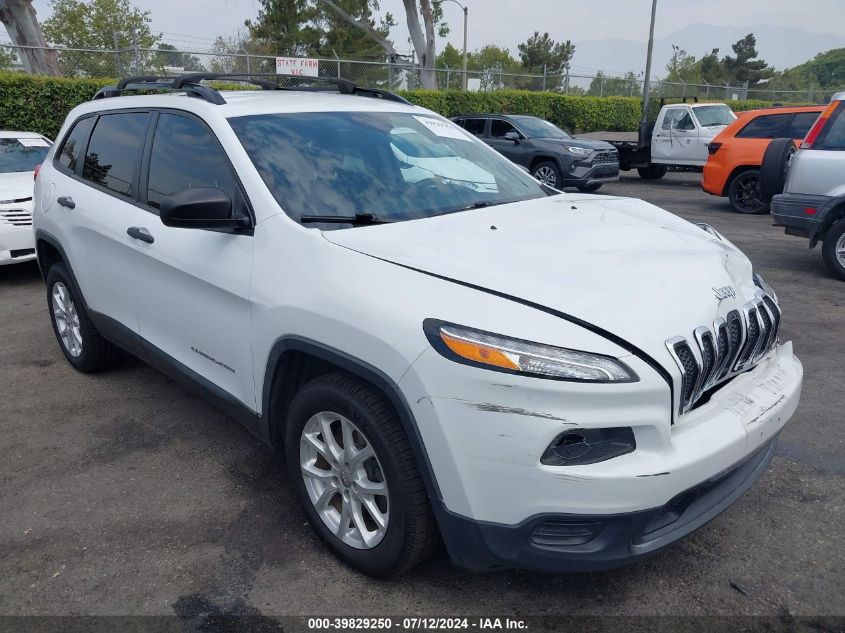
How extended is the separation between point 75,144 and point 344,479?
129 inches

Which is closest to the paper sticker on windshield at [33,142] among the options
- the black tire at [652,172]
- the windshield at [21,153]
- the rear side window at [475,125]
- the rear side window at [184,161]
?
the windshield at [21,153]

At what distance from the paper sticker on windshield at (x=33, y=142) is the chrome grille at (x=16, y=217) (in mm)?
1768

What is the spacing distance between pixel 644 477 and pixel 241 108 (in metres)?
2.42

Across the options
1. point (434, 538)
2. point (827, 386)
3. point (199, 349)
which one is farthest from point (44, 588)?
point (827, 386)

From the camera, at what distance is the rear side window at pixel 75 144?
178 inches

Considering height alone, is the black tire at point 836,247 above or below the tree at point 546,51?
below

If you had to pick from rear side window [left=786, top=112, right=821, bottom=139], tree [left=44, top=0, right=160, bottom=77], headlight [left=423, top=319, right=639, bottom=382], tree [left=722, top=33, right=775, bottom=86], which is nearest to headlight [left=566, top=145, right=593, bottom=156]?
rear side window [left=786, top=112, right=821, bottom=139]

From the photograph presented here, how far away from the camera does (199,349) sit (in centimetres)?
332

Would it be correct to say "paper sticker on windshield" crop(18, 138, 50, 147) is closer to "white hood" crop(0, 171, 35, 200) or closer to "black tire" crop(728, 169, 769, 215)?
"white hood" crop(0, 171, 35, 200)

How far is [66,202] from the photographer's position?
174 inches

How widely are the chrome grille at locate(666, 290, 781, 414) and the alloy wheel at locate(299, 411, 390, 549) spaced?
105cm

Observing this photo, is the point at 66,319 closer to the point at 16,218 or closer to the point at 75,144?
the point at 75,144

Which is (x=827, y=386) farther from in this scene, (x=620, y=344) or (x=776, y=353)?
(x=620, y=344)

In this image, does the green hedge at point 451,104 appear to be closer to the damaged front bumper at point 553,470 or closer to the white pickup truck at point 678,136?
the white pickup truck at point 678,136
